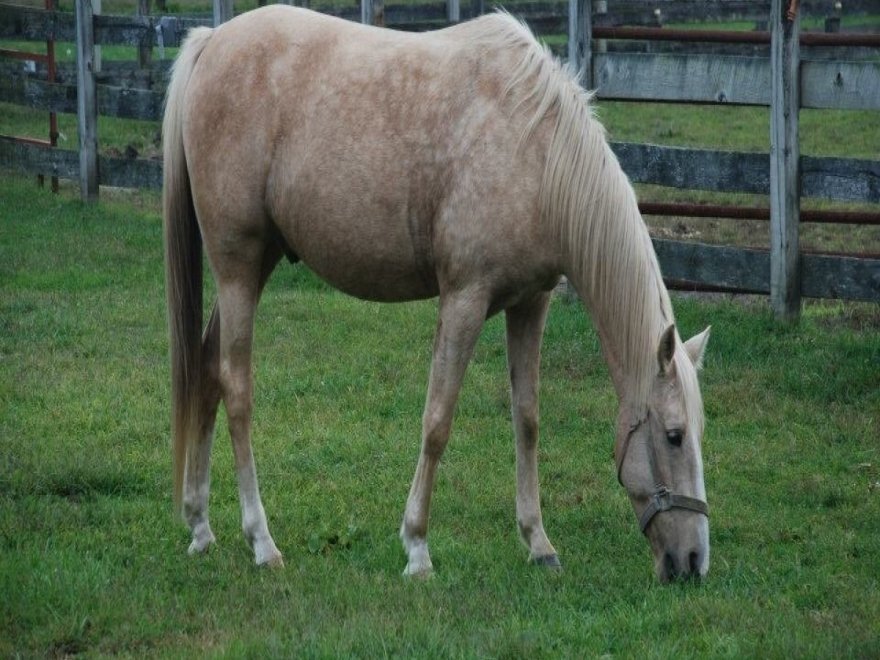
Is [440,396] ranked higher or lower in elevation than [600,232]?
lower

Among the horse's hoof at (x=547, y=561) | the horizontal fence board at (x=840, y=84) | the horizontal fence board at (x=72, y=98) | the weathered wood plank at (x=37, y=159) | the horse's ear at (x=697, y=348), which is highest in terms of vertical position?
the horizontal fence board at (x=840, y=84)

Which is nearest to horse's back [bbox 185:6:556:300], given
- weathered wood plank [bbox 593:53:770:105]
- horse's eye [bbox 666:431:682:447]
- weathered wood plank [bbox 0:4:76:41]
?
horse's eye [bbox 666:431:682:447]

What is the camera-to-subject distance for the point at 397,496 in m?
5.88

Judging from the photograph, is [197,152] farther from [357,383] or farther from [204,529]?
[357,383]

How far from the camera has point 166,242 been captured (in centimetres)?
549

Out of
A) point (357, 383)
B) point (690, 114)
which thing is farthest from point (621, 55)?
point (690, 114)

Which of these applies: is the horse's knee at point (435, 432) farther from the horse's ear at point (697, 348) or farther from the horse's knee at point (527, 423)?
the horse's ear at point (697, 348)

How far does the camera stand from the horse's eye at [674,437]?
467 cm

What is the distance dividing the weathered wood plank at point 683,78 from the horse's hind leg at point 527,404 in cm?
387

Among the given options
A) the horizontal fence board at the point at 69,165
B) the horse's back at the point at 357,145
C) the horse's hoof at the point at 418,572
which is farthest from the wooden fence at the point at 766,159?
the horizontal fence board at the point at 69,165

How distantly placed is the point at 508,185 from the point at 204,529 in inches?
73.9

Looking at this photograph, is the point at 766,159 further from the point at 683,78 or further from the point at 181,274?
the point at 181,274

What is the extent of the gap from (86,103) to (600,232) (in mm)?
8647

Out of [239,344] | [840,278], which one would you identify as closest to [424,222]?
[239,344]
